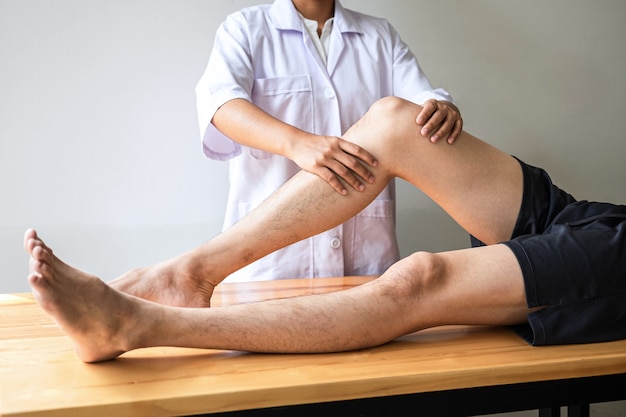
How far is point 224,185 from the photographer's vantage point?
270cm

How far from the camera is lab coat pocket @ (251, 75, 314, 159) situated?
2.36 metres

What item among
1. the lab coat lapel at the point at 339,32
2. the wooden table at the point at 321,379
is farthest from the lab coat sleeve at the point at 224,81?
the wooden table at the point at 321,379

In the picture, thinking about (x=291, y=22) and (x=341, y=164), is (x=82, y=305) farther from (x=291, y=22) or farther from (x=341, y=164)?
(x=291, y=22)

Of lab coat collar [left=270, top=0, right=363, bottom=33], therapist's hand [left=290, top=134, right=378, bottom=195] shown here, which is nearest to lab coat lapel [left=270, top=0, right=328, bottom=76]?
lab coat collar [left=270, top=0, right=363, bottom=33]

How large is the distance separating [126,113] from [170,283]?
3.30ft

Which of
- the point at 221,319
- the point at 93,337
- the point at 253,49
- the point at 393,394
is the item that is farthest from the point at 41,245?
the point at 253,49

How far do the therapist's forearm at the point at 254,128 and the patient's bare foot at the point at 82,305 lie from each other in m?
0.76

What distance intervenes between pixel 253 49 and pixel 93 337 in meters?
1.27

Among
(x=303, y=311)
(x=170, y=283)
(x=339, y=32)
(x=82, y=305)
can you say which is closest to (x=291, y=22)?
(x=339, y=32)

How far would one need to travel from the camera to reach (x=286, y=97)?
236 cm

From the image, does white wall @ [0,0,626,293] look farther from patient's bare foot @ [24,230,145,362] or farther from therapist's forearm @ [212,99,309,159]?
patient's bare foot @ [24,230,145,362]

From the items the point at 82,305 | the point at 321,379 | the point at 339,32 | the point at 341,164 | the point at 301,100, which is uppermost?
the point at 339,32

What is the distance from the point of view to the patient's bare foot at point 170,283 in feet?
5.68

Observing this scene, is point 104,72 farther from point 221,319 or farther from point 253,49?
point 221,319
